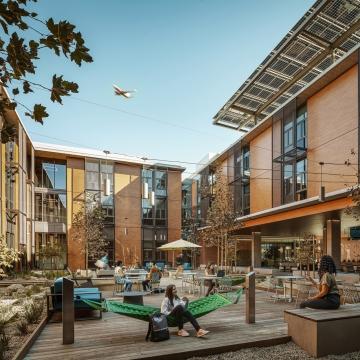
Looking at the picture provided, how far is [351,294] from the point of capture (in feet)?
34.2

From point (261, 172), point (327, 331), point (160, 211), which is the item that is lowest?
point (327, 331)

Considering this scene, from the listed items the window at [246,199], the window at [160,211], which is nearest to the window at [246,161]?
the window at [246,199]

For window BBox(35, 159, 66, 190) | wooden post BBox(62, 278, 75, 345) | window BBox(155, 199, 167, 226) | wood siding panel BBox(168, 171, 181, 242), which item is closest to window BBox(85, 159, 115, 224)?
window BBox(35, 159, 66, 190)

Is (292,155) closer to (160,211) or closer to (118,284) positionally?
(118,284)

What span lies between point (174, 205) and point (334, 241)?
65.2ft

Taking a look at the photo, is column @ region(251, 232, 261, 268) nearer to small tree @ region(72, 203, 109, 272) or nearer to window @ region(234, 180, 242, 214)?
window @ region(234, 180, 242, 214)

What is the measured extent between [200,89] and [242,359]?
12.9m

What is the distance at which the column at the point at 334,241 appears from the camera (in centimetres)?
1926

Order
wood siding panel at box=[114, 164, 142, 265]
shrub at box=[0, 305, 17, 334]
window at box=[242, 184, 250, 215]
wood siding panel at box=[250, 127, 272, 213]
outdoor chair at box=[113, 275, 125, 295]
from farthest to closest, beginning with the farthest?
wood siding panel at box=[114, 164, 142, 265]
window at box=[242, 184, 250, 215]
wood siding panel at box=[250, 127, 272, 213]
outdoor chair at box=[113, 275, 125, 295]
shrub at box=[0, 305, 17, 334]

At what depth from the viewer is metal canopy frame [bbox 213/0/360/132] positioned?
59.4 feet

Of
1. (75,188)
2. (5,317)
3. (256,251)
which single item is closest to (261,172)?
(256,251)

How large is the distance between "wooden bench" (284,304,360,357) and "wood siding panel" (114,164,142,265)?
1114 inches

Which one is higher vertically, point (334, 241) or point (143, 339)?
point (334, 241)

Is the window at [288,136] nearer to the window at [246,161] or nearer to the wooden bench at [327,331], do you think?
the window at [246,161]
